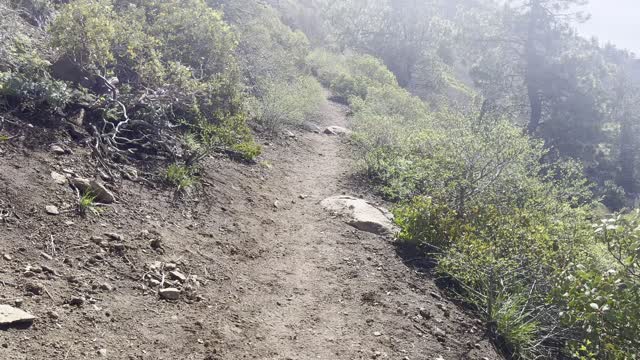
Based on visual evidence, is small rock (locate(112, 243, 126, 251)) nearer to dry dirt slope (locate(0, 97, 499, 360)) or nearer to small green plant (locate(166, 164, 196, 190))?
dry dirt slope (locate(0, 97, 499, 360))

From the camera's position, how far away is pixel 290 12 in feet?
88.7

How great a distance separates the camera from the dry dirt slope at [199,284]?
323 cm

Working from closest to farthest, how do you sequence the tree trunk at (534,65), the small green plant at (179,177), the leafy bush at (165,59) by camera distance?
the small green plant at (179,177) < the leafy bush at (165,59) < the tree trunk at (534,65)

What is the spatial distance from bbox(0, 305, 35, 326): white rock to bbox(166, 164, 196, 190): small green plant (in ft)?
9.22

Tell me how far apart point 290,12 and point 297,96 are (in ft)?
55.3

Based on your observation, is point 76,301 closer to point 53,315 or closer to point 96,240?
point 53,315

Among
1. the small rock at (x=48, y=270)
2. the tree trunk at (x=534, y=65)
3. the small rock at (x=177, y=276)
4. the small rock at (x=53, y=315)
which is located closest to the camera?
the small rock at (x=53, y=315)

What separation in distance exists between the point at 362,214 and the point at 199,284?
3.13 metres

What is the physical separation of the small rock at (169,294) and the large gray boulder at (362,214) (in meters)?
3.17

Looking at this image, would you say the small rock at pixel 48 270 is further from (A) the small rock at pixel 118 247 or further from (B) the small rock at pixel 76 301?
(A) the small rock at pixel 118 247

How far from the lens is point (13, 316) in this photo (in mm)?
2861

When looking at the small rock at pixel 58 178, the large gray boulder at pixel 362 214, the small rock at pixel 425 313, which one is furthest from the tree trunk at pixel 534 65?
the small rock at pixel 58 178

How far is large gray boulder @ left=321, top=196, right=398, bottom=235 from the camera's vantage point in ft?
21.3

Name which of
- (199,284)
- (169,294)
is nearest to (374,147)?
(199,284)
